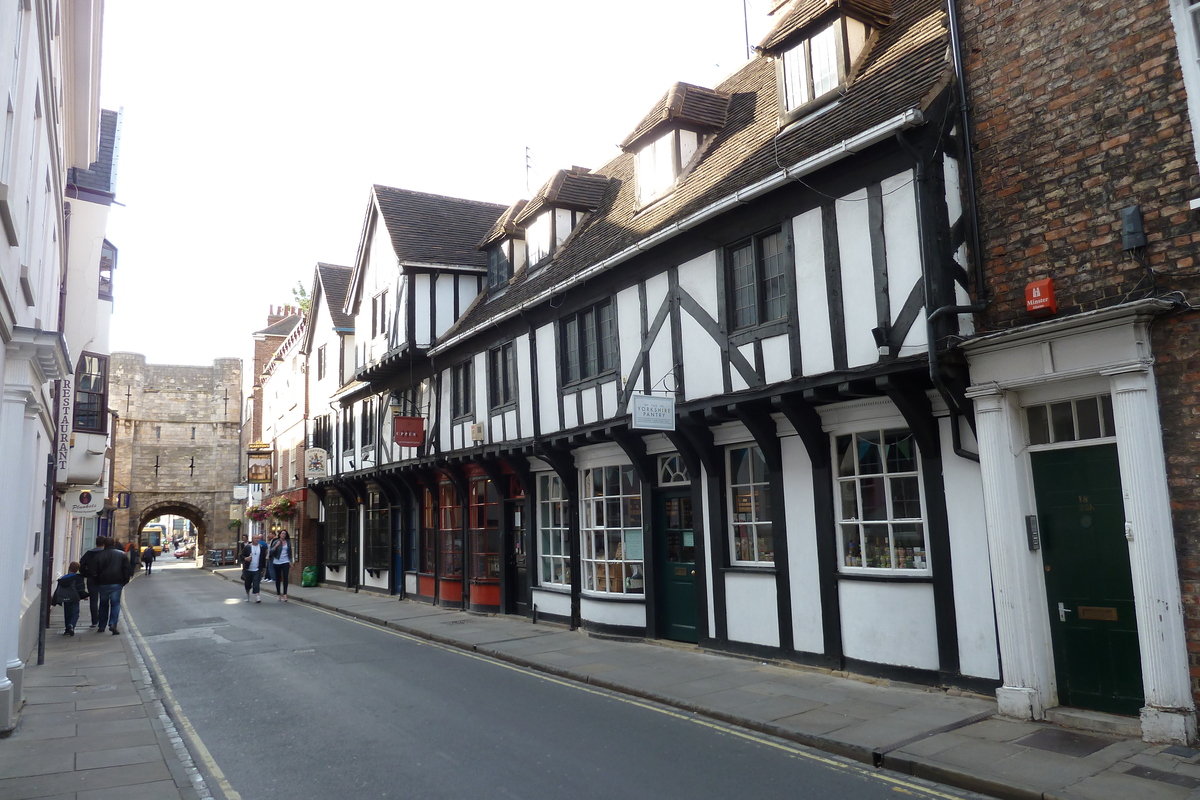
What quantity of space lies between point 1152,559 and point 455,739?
6.23m

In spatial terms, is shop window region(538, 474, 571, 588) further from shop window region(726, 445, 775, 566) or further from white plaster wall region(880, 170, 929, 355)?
white plaster wall region(880, 170, 929, 355)

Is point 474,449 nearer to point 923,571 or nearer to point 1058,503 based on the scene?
point 923,571

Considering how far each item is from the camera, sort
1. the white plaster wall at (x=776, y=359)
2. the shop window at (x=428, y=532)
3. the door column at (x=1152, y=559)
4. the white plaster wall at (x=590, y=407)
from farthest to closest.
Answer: the shop window at (x=428, y=532) < the white plaster wall at (x=590, y=407) < the white plaster wall at (x=776, y=359) < the door column at (x=1152, y=559)

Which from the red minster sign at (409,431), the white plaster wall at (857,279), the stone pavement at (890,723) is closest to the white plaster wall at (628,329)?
the white plaster wall at (857,279)

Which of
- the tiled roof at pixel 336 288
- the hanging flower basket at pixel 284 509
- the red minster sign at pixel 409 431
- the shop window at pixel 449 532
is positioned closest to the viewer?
the shop window at pixel 449 532

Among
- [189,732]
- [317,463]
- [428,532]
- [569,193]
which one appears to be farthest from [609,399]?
[317,463]

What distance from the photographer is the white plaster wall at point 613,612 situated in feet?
43.1

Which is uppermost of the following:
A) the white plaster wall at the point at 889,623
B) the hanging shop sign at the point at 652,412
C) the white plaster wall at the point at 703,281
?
the white plaster wall at the point at 703,281

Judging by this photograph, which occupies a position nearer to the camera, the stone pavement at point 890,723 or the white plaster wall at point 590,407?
the stone pavement at point 890,723

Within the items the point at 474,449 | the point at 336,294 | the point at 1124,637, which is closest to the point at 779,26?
the point at 1124,637

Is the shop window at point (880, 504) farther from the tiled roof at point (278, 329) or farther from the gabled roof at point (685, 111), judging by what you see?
the tiled roof at point (278, 329)

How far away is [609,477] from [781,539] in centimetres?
431

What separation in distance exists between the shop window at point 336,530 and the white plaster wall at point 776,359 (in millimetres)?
20294

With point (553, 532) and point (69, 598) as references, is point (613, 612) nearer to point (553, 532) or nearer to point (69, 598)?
point (553, 532)
